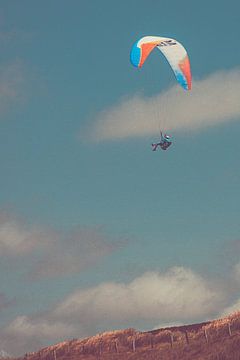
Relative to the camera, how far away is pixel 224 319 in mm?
65375

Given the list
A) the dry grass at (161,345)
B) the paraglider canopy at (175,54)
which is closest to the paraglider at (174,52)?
the paraglider canopy at (175,54)

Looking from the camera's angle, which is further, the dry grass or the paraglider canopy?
the paraglider canopy

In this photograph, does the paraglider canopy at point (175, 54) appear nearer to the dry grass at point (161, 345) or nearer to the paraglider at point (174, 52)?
the paraglider at point (174, 52)

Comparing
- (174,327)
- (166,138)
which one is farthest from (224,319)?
(166,138)

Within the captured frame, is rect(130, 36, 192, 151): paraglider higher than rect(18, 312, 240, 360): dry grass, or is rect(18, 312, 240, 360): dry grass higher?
rect(130, 36, 192, 151): paraglider

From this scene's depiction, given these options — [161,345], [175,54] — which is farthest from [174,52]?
[161,345]

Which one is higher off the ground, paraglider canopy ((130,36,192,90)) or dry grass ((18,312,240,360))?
paraglider canopy ((130,36,192,90))

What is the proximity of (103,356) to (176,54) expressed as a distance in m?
26.9

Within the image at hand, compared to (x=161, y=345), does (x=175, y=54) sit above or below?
above

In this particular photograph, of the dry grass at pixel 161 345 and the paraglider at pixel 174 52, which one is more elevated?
the paraglider at pixel 174 52

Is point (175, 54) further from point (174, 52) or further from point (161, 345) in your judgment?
point (161, 345)

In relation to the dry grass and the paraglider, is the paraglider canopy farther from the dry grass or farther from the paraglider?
the dry grass

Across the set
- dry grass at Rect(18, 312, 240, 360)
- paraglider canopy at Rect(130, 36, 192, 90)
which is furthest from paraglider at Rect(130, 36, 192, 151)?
dry grass at Rect(18, 312, 240, 360)

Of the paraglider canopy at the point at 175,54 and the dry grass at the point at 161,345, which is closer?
the dry grass at the point at 161,345
